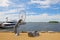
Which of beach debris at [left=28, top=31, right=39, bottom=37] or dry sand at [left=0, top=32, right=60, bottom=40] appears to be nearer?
dry sand at [left=0, top=32, right=60, bottom=40]

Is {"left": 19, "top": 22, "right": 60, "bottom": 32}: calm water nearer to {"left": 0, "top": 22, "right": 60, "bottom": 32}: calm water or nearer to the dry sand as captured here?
{"left": 0, "top": 22, "right": 60, "bottom": 32}: calm water

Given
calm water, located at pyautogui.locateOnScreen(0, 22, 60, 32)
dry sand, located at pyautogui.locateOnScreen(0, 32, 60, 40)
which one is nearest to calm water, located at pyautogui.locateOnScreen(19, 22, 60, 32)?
calm water, located at pyautogui.locateOnScreen(0, 22, 60, 32)

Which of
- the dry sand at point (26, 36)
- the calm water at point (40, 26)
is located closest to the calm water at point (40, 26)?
the calm water at point (40, 26)

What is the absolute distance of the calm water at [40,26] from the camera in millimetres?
3430

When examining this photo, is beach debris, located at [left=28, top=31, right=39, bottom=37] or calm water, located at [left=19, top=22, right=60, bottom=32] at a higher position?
calm water, located at [left=19, top=22, right=60, bottom=32]

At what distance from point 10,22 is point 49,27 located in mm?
922

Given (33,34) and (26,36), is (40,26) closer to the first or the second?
(33,34)

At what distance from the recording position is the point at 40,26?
348cm

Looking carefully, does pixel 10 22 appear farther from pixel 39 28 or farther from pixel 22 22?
pixel 39 28

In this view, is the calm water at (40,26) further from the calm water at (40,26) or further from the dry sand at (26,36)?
the dry sand at (26,36)

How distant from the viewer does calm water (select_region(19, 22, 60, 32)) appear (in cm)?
343

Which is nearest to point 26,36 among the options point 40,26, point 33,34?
point 33,34

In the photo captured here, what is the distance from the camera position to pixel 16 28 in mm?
3578

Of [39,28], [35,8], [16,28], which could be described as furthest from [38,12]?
[16,28]
